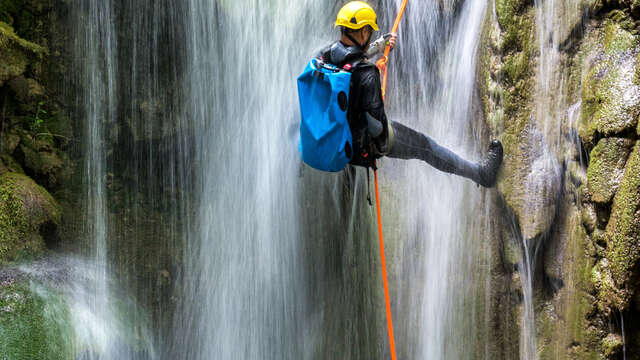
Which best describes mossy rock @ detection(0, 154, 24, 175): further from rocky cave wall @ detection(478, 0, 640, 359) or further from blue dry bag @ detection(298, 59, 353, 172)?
rocky cave wall @ detection(478, 0, 640, 359)

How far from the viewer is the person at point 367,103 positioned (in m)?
4.06

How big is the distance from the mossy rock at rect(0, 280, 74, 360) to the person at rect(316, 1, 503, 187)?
313 cm

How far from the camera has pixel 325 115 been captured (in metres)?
4.05

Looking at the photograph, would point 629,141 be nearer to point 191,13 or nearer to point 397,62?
point 397,62

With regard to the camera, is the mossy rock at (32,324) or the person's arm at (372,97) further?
the mossy rock at (32,324)

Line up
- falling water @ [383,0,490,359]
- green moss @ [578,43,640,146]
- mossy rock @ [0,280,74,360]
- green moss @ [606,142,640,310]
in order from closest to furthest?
green moss @ [606,142,640,310], green moss @ [578,43,640,146], mossy rock @ [0,280,74,360], falling water @ [383,0,490,359]

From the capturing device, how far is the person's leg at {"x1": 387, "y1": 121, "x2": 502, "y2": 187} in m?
4.44

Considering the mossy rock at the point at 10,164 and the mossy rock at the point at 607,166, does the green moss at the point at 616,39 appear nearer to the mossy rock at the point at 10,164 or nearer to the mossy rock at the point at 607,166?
the mossy rock at the point at 607,166

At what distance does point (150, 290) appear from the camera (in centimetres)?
637

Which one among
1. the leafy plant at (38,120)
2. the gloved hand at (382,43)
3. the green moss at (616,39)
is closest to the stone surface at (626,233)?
the green moss at (616,39)

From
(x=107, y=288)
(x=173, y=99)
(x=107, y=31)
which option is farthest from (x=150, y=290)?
(x=107, y=31)

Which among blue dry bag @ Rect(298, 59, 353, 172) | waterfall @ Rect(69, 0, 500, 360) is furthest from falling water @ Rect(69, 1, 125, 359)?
blue dry bag @ Rect(298, 59, 353, 172)

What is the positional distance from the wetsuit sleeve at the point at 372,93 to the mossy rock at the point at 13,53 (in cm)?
418

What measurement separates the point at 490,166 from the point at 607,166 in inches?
39.8
